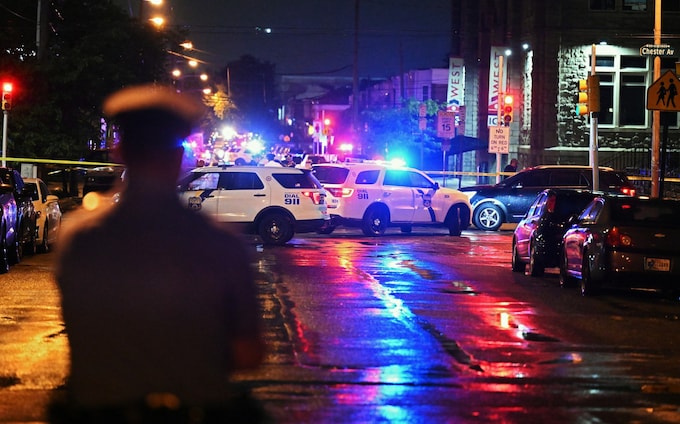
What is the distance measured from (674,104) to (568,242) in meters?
6.41

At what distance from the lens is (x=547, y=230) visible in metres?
18.1

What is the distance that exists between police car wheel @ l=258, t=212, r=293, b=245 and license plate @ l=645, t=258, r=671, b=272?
10.3 m

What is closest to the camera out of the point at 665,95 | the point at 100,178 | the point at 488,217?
the point at 665,95

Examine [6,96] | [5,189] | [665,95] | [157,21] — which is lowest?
[5,189]

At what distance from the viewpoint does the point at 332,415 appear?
7.62 metres

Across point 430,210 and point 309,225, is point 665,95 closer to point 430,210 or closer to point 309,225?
point 430,210

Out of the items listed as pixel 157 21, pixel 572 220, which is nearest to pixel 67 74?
pixel 157 21

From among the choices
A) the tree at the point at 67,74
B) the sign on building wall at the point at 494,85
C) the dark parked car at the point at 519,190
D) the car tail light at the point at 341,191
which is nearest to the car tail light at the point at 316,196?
the car tail light at the point at 341,191

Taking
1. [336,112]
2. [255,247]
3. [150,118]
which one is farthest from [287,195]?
[336,112]

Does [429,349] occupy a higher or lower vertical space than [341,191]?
lower

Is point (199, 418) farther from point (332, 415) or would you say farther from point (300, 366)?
point (300, 366)

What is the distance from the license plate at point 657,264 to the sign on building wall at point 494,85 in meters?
25.9

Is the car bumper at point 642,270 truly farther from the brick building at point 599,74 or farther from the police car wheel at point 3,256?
the brick building at point 599,74

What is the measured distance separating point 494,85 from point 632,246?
30.9 metres
